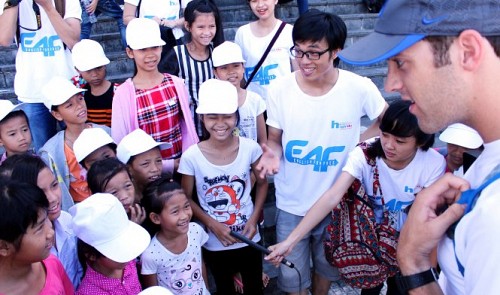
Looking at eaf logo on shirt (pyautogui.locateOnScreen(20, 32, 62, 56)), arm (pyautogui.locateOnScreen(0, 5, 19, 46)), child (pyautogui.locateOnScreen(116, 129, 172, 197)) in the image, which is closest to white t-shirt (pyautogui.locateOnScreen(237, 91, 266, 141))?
child (pyautogui.locateOnScreen(116, 129, 172, 197))

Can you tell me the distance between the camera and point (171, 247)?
241cm

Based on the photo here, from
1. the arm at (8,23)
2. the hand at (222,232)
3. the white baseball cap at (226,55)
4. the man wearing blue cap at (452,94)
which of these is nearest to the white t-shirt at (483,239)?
the man wearing blue cap at (452,94)

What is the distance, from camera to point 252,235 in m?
2.76

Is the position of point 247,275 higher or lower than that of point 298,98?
lower

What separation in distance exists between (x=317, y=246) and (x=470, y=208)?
1.81 meters

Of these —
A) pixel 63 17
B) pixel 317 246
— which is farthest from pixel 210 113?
pixel 63 17

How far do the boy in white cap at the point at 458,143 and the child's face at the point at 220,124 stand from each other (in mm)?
1348

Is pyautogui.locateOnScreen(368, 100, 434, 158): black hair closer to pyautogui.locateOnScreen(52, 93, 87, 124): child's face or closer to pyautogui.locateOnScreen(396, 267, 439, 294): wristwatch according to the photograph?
pyautogui.locateOnScreen(396, 267, 439, 294): wristwatch

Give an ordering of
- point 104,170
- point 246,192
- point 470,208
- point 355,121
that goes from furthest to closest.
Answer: point 246,192
point 355,121
point 104,170
point 470,208

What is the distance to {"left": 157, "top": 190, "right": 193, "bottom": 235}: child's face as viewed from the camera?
93.1 inches

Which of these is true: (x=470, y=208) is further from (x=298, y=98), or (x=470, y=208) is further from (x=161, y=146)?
(x=161, y=146)

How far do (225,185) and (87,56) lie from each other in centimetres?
138

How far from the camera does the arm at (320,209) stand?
2.39 metres

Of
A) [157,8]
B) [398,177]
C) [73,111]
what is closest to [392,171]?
[398,177]
